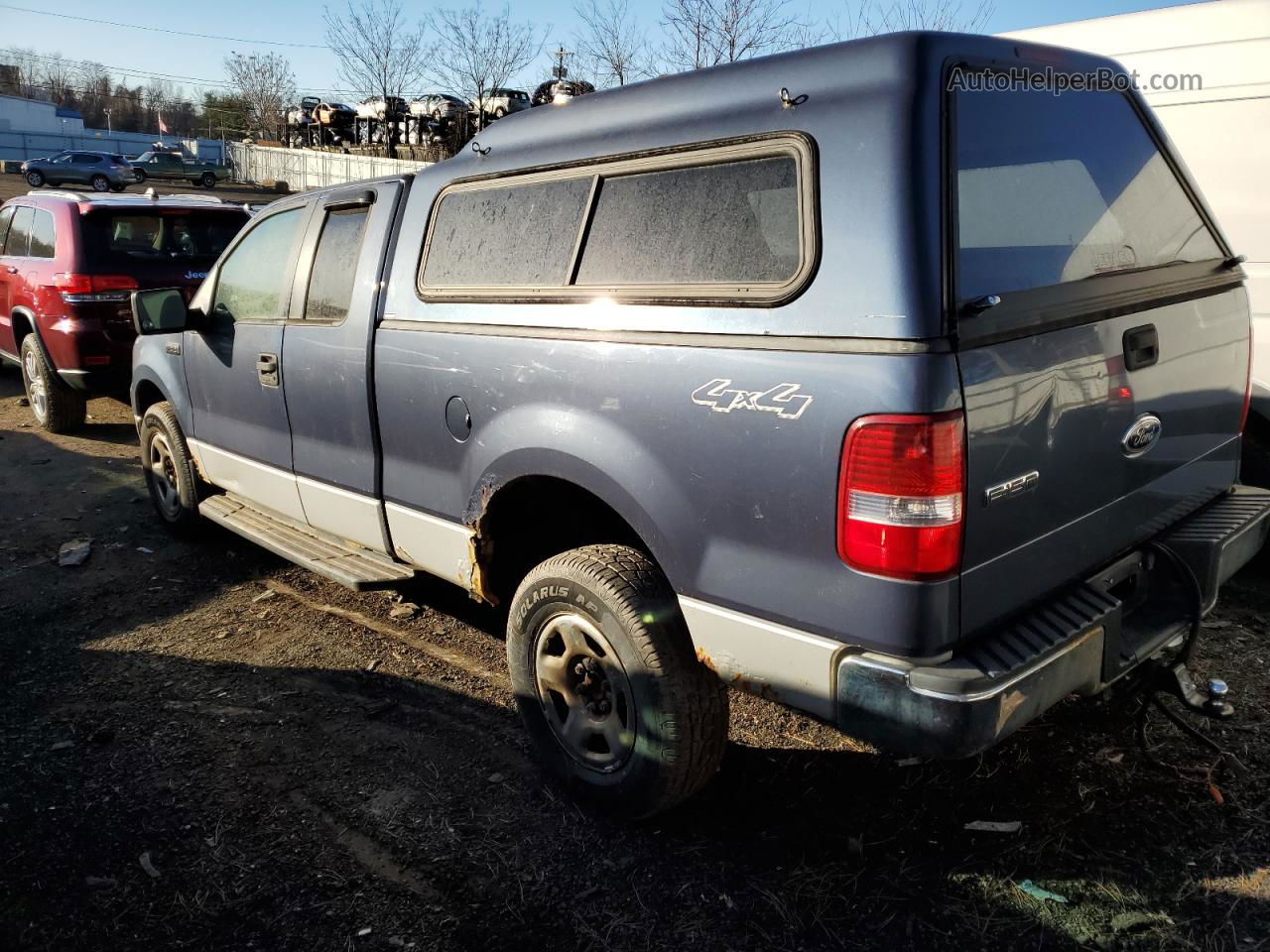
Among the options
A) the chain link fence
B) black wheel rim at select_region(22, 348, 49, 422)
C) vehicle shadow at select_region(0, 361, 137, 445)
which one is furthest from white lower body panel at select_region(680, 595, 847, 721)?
the chain link fence

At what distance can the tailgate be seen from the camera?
7.30 feet

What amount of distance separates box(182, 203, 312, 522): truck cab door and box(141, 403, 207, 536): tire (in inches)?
10.3

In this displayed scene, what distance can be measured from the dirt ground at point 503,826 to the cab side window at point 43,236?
490 cm

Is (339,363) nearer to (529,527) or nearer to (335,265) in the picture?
(335,265)

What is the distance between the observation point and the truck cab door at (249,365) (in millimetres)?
4320

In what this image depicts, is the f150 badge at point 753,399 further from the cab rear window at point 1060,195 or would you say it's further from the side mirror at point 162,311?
the side mirror at point 162,311

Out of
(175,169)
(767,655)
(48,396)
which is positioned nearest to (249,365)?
(767,655)

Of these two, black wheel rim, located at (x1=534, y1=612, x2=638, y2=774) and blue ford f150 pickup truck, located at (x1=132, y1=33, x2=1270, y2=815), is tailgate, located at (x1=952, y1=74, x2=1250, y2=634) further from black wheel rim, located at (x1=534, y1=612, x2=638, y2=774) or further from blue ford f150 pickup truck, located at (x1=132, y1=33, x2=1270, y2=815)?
black wheel rim, located at (x1=534, y1=612, x2=638, y2=774)

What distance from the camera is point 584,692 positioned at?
3021 mm

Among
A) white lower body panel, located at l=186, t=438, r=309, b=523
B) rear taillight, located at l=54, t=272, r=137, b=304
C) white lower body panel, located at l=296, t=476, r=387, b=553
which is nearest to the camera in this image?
white lower body panel, located at l=296, t=476, r=387, b=553

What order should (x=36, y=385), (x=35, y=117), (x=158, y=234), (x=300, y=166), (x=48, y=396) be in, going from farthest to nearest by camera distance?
(x=35, y=117), (x=300, y=166), (x=36, y=385), (x=48, y=396), (x=158, y=234)

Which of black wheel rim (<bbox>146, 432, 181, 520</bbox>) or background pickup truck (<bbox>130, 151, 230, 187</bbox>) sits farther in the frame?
background pickup truck (<bbox>130, 151, 230, 187</bbox>)

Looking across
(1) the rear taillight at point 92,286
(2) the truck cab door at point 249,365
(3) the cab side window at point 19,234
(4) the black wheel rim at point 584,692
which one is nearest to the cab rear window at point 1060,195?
(4) the black wheel rim at point 584,692

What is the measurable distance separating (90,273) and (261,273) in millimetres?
4015
